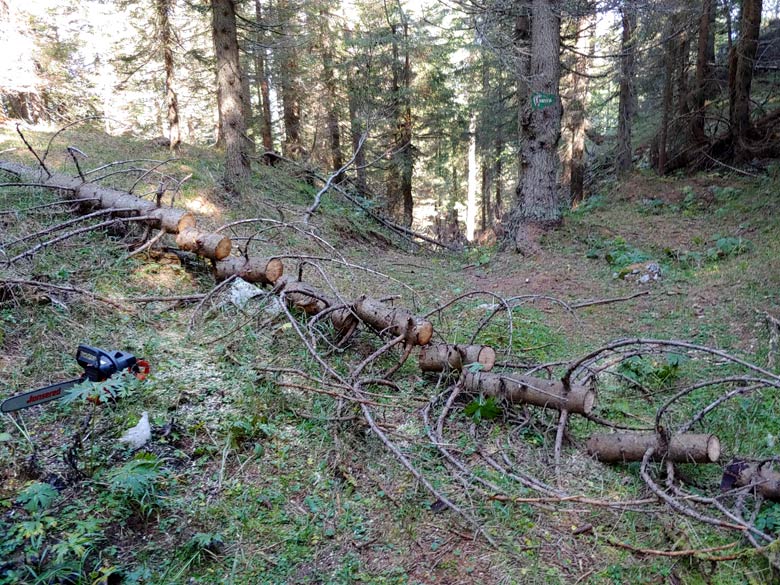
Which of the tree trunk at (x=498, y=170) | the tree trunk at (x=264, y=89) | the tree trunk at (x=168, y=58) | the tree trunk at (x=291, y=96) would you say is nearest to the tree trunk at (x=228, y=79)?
the tree trunk at (x=168, y=58)

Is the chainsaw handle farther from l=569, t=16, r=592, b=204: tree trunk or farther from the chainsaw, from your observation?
l=569, t=16, r=592, b=204: tree trunk

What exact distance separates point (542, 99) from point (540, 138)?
0.71 m

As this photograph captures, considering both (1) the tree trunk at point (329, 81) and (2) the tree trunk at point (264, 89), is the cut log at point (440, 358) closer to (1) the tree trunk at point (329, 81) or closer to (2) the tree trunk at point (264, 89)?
(2) the tree trunk at point (264, 89)

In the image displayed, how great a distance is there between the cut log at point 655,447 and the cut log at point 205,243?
429 centimetres

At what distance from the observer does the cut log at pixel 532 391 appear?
10.9 feet

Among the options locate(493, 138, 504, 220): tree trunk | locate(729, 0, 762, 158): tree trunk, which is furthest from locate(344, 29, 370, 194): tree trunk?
locate(729, 0, 762, 158): tree trunk

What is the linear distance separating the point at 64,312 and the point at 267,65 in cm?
1503

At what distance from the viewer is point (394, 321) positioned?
420 cm

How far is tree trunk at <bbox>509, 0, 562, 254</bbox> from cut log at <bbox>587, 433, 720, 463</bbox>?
236 inches

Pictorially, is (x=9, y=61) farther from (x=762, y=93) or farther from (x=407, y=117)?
(x=762, y=93)

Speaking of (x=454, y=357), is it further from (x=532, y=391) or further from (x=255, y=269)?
(x=255, y=269)

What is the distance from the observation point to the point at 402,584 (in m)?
2.25

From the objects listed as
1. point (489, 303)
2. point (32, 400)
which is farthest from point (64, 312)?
point (489, 303)

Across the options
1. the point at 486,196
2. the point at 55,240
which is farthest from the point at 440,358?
the point at 486,196
